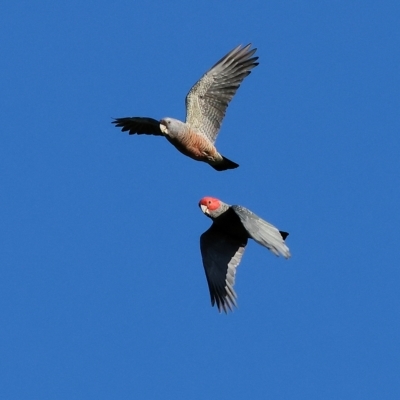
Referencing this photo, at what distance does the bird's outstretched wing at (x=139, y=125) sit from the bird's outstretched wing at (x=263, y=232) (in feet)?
9.15

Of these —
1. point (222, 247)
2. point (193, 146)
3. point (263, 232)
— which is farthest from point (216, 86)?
point (263, 232)

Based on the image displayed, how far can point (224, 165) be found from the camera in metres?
18.2

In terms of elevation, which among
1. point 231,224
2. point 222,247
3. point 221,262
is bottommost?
point 221,262

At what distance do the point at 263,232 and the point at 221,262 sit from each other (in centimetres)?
181

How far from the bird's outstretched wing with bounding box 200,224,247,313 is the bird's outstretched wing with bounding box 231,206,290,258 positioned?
109cm

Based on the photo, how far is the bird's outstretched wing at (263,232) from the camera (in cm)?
1526

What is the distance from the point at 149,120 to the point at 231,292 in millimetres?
3513

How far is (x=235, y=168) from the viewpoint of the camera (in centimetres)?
1820

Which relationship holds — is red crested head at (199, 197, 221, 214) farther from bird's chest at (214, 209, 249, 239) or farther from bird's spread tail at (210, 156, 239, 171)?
bird's spread tail at (210, 156, 239, 171)

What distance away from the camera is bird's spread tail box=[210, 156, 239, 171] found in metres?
18.1

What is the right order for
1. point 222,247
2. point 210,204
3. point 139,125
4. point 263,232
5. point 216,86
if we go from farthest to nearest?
point 139,125, point 216,86, point 222,247, point 210,204, point 263,232

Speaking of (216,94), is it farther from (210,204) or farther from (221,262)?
(221,262)

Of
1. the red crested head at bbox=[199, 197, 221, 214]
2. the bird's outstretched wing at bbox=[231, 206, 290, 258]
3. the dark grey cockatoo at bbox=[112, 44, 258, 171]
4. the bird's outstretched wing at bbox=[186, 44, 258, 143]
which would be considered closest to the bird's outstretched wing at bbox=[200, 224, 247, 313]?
the red crested head at bbox=[199, 197, 221, 214]

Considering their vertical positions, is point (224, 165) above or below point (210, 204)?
above
